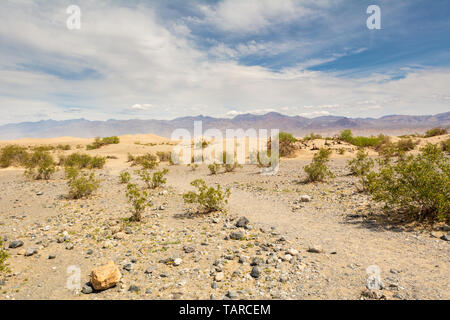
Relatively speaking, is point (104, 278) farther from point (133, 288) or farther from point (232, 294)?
point (232, 294)

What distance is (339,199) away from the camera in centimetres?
882

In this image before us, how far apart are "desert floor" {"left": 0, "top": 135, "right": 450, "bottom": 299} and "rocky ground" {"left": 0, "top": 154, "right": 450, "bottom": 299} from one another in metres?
0.02

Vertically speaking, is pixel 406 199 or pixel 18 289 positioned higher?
pixel 406 199

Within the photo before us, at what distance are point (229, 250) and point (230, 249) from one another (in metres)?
0.05

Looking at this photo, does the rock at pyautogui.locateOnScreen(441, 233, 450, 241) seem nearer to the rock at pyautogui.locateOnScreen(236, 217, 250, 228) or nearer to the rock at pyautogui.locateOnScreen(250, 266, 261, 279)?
the rock at pyautogui.locateOnScreen(250, 266, 261, 279)

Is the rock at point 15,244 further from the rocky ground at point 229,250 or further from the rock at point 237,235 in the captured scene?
the rock at point 237,235

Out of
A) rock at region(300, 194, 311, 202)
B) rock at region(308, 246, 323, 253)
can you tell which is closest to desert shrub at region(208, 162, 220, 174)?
rock at region(300, 194, 311, 202)

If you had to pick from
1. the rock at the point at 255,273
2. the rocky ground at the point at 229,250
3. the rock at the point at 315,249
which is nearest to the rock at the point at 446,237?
the rocky ground at the point at 229,250

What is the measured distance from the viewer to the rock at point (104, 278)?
402cm

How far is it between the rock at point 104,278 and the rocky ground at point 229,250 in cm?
12

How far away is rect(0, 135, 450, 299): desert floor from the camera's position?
4.00 m
